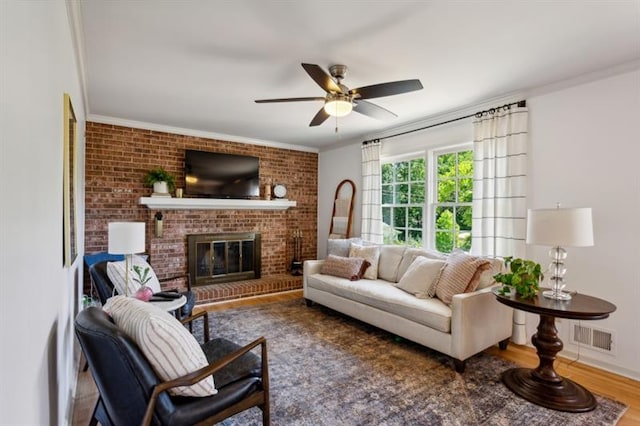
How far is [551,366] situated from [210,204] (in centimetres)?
439

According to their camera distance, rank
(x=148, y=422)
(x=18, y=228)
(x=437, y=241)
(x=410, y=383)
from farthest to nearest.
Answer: (x=437, y=241) → (x=410, y=383) → (x=148, y=422) → (x=18, y=228)

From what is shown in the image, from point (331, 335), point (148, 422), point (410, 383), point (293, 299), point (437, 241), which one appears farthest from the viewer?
point (293, 299)

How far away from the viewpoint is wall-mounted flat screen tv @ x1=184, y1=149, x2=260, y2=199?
15.8 feet

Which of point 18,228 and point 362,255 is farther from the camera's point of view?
point 362,255

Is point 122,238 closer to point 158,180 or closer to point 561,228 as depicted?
point 158,180

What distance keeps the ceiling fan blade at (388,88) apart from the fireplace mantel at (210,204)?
303 centimetres

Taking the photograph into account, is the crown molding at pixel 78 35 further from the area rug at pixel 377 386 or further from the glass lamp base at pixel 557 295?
the glass lamp base at pixel 557 295

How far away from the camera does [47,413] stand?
133cm

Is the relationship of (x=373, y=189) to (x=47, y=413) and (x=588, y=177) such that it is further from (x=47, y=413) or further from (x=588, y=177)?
(x=47, y=413)

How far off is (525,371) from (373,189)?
2971 mm

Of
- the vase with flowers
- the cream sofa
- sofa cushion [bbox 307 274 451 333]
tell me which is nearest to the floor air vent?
the cream sofa

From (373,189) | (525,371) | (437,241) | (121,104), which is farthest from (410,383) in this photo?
(121,104)

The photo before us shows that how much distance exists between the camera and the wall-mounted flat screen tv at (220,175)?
4.81 meters

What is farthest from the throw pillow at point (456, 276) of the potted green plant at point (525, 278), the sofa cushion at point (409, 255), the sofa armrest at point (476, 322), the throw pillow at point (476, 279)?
the sofa cushion at point (409, 255)
